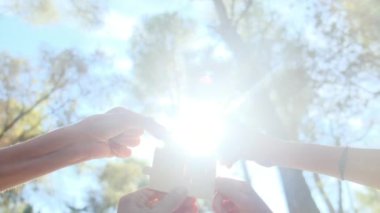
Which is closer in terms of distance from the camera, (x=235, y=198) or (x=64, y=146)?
(x=235, y=198)

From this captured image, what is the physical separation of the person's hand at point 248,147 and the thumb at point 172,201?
0.88 m

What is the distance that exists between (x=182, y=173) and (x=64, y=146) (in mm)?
537

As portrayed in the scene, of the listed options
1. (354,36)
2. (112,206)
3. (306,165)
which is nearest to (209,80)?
(354,36)

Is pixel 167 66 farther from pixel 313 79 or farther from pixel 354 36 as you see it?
pixel 354 36

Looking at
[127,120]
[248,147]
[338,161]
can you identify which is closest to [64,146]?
[127,120]

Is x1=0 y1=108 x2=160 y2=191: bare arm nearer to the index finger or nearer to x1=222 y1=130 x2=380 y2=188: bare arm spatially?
the index finger

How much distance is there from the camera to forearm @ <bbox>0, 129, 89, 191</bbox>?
1.50 m

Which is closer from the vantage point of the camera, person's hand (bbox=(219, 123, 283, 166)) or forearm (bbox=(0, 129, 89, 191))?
forearm (bbox=(0, 129, 89, 191))

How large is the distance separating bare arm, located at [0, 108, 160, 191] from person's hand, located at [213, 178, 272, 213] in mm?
362

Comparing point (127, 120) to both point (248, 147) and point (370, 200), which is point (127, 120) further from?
point (370, 200)

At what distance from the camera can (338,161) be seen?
69.9 inches

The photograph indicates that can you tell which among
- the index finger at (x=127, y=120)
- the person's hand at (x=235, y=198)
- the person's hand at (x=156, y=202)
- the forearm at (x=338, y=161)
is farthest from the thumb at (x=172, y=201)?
the forearm at (x=338, y=161)

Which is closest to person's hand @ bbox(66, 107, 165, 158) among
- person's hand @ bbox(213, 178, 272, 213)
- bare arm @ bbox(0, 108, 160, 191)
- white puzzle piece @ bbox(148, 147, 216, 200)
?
bare arm @ bbox(0, 108, 160, 191)

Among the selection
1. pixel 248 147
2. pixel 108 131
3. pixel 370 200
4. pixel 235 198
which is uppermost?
pixel 108 131
